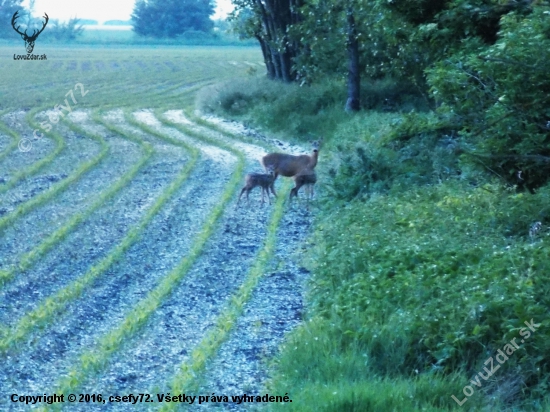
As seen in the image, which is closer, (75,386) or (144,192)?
(75,386)

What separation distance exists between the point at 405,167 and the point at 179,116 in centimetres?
1645

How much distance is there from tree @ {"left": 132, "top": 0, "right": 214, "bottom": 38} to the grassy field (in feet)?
231

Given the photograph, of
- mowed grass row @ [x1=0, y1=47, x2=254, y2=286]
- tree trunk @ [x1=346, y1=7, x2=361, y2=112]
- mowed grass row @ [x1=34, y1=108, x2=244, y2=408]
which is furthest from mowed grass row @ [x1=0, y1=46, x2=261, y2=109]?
mowed grass row @ [x1=34, y1=108, x2=244, y2=408]

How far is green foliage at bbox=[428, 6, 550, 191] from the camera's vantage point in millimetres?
10711

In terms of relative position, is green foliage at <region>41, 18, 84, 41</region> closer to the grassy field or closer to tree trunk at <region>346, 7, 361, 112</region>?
the grassy field

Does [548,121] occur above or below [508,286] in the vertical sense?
above

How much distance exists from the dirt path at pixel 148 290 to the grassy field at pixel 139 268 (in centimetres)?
2

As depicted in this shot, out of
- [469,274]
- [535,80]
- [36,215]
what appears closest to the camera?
[469,274]

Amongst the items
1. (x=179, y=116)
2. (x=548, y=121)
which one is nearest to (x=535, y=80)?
(x=548, y=121)

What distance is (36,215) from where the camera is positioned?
49.0 feet

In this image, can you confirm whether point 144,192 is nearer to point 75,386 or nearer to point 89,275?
point 89,275

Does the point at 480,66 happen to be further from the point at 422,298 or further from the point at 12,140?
the point at 12,140

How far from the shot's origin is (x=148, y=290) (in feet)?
35.2

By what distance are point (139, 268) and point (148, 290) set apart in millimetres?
1043
